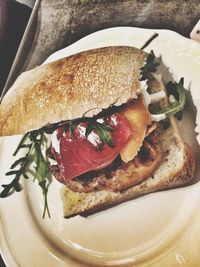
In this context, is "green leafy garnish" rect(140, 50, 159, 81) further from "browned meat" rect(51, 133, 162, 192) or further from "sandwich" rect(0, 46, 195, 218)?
"browned meat" rect(51, 133, 162, 192)

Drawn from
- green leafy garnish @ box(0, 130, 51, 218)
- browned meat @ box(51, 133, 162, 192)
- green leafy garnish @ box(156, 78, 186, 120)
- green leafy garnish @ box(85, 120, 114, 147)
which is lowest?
green leafy garnish @ box(0, 130, 51, 218)

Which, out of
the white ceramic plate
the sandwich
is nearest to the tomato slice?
the sandwich

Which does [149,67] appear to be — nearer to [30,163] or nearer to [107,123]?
[107,123]

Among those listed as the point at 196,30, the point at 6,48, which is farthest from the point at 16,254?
the point at 196,30

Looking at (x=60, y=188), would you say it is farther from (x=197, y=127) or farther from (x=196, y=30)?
(x=196, y=30)

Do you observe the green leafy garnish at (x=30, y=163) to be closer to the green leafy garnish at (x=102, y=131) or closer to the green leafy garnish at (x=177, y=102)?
the green leafy garnish at (x=102, y=131)

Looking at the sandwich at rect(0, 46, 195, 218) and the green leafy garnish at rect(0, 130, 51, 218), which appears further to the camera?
the green leafy garnish at rect(0, 130, 51, 218)

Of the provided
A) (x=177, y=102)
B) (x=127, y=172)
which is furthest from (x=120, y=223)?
(x=177, y=102)
